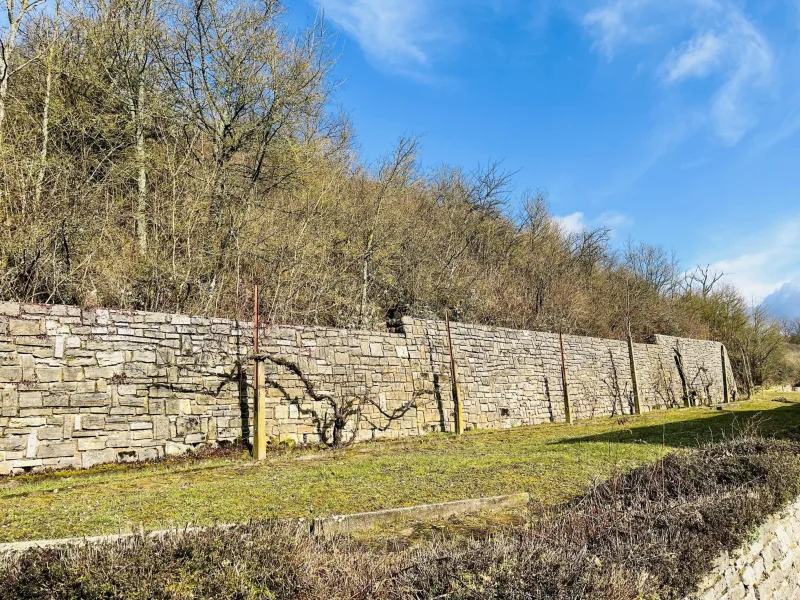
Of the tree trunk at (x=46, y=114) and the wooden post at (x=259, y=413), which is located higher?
the tree trunk at (x=46, y=114)

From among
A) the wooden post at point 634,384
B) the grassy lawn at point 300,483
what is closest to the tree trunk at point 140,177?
the grassy lawn at point 300,483

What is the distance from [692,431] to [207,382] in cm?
1048

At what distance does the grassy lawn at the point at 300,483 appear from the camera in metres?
4.99

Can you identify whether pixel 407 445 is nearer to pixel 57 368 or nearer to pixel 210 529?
pixel 57 368

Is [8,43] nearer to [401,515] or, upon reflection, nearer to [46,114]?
[46,114]

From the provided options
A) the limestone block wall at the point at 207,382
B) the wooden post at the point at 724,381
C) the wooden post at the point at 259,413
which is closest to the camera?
the limestone block wall at the point at 207,382

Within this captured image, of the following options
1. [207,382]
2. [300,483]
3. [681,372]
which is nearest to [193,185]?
[207,382]

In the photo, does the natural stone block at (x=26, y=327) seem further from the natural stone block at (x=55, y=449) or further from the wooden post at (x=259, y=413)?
the wooden post at (x=259, y=413)

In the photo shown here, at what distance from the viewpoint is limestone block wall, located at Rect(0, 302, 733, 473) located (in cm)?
750

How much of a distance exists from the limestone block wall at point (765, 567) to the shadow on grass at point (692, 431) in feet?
9.26

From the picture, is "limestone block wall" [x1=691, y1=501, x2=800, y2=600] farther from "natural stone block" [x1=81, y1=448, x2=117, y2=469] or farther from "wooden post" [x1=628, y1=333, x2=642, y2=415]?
"wooden post" [x1=628, y1=333, x2=642, y2=415]

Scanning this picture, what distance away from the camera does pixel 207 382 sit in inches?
359

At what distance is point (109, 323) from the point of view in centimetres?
828

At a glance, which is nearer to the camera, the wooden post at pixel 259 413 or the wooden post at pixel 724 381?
the wooden post at pixel 259 413
